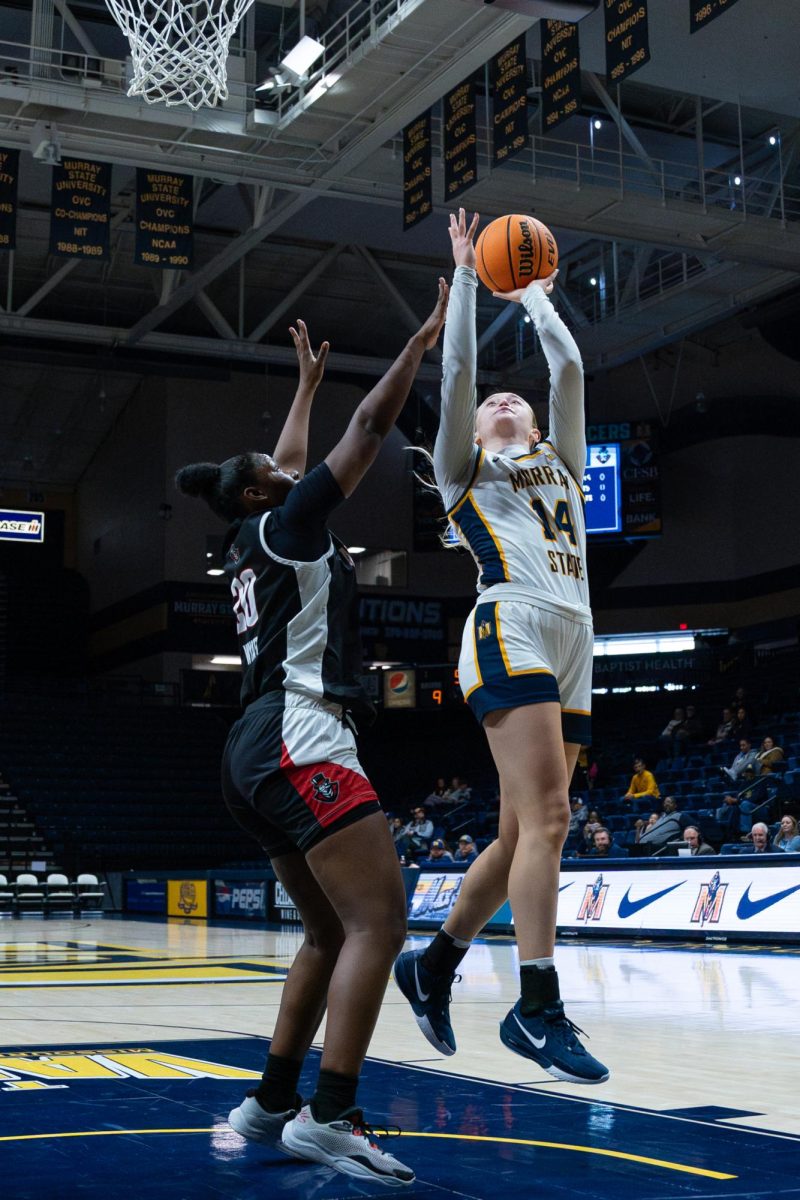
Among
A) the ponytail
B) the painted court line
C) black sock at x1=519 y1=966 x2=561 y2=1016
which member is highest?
the ponytail

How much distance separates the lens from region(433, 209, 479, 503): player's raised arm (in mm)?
4457

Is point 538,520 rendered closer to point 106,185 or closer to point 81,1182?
point 81,1182

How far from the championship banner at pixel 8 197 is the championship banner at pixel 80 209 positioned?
49 cm

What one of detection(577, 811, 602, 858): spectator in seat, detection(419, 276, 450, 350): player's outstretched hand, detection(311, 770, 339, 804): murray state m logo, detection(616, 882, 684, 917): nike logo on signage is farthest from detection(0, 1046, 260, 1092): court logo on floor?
detection(577, 811, 602, 858): spectator in seat

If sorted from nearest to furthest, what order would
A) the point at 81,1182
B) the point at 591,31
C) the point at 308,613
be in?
1. the point at 81,1182
2. the point at 308,613
3. the point at 591,31

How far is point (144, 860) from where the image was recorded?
26984 mm

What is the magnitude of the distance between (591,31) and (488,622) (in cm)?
1432

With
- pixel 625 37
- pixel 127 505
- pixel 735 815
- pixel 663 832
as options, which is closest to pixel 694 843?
pixel 663 832

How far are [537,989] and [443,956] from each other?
0.60 metres

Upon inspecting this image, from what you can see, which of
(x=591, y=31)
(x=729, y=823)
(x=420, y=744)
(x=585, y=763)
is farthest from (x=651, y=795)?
(x=420, y=744)

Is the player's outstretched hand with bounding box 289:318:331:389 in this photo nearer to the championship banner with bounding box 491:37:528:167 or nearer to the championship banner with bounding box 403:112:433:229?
the championship banner with bounding box 491:37:528:167

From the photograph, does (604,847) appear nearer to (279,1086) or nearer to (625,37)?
(625,37)

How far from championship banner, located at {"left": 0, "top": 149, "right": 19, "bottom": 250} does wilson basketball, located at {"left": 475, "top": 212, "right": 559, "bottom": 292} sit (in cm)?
1405

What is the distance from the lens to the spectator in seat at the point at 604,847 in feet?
53.8
